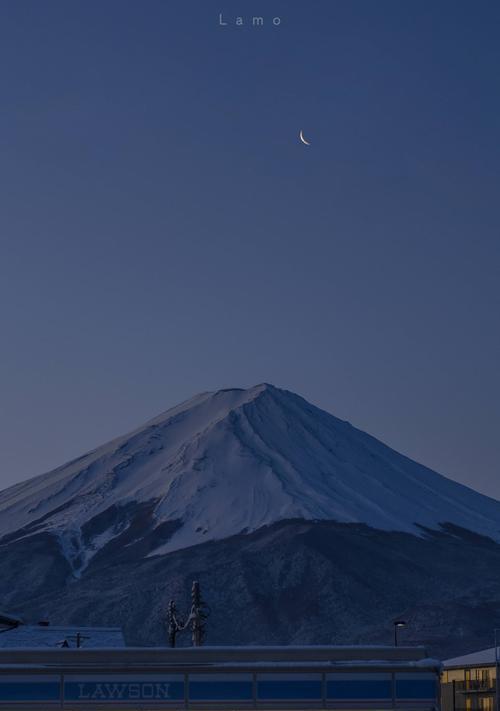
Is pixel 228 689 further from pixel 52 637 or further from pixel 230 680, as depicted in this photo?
pixel 52 637

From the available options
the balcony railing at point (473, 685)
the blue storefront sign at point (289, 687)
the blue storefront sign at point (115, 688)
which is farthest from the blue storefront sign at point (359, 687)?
the balcony railing at point (473, 685)

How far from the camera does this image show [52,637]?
7488cm

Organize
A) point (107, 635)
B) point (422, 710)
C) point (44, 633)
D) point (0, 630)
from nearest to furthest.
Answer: point (422, 710)
point (0, 630)
point (44, 633)
point (107, 635)

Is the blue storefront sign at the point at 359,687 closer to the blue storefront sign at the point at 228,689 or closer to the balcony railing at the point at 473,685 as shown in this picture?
the blue storefront sign at the point at 228,689

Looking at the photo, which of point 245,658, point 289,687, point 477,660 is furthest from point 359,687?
point 477,660

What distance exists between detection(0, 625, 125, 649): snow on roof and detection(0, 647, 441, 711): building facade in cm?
3418

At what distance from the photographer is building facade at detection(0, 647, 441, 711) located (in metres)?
33.8

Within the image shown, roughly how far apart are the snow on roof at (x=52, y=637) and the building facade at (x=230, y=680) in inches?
1346

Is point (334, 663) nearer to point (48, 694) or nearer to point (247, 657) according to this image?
point (247, 657)

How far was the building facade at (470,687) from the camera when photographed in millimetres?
74438

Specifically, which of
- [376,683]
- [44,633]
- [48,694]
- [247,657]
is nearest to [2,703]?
[48,694]

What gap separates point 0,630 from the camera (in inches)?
1459

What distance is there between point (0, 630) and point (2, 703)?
10.7ft

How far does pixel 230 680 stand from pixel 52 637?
140 feet
